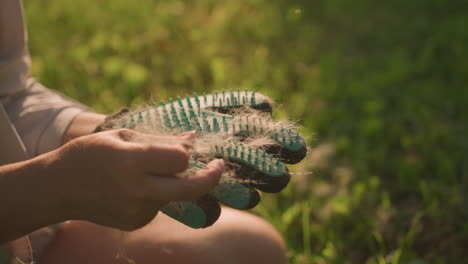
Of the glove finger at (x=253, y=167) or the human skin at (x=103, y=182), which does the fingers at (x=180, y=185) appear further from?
the glove finger at (x=253, y=167)

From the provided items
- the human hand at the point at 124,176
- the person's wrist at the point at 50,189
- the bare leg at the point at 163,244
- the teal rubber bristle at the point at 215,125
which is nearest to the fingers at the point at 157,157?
the human hand at the point at 124,176

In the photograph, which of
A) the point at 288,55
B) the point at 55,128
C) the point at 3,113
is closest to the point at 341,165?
the point at 288,55

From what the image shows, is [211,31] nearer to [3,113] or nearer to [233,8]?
[233,8]

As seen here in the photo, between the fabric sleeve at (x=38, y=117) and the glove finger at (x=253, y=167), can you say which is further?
the fabric sleeve at (x=38, y=117)

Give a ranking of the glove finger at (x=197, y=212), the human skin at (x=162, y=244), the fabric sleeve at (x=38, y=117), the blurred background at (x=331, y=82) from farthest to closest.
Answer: the blurred background at (x=331, y=82)
the fabric sleeve at (x=38, y=117)
the human skin at (x=162, y=244)
the glove finger at (x=197, y=212)

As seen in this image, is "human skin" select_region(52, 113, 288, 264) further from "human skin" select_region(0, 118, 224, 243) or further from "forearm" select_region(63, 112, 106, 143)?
"human skin" select_region(0, 118, 224, 243)

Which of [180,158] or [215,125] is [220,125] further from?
[180,158]
